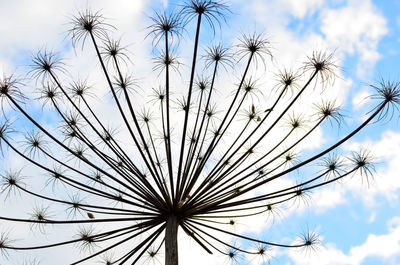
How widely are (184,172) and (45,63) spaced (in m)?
4.76

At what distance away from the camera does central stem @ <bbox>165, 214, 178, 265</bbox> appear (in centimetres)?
1029

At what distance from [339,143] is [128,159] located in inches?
218

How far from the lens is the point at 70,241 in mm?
11953

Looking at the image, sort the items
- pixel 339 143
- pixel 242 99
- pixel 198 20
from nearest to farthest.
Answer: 1. pixel 339 143
2. pixel 198 20
3. pixel 242 99

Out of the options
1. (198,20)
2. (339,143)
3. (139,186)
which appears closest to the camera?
(339,143)

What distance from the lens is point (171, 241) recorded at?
10602 mm

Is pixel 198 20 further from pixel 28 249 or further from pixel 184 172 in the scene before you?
pixel 28 249

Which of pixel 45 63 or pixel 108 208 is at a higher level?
pixel 45 63

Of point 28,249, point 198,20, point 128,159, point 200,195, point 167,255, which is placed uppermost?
point 198,20

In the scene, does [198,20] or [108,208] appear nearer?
[198,20]

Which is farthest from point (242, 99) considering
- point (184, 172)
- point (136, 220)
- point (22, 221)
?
point (22, 221)

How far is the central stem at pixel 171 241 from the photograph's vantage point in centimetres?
1029

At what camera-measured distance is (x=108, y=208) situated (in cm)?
1160

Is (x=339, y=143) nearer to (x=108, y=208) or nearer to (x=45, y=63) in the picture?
(x=108, y=208)
